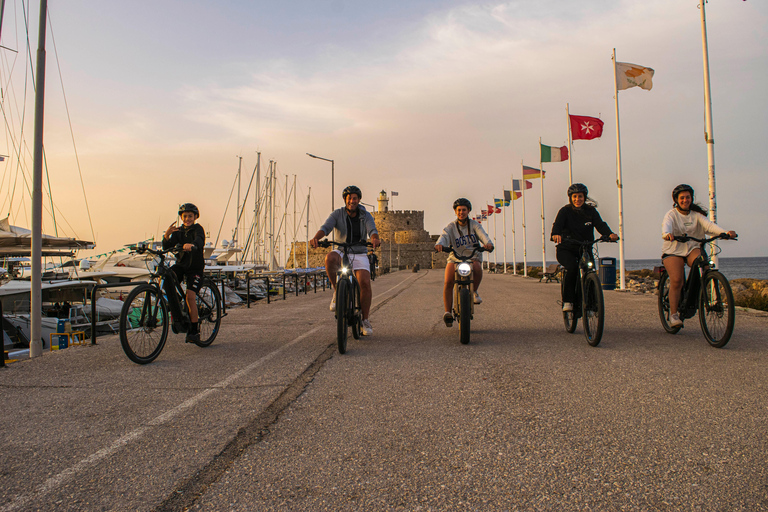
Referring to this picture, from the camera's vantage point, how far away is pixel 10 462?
8.98 ft

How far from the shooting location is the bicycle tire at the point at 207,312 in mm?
6375

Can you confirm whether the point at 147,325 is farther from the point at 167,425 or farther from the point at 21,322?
the point at 21,322

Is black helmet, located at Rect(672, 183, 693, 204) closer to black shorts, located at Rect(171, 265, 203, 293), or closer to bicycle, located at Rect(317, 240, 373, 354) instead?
bicycle, located at Rect(317, 240, 373, 354)

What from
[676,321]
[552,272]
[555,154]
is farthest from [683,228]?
[555,154]

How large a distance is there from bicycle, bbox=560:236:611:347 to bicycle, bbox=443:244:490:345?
1.16 meters

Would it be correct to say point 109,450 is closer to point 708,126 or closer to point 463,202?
point 463,202

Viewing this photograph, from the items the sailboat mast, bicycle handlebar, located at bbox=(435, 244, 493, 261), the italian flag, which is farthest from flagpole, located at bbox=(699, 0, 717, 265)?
the sailboat mast

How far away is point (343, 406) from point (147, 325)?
2.95 m

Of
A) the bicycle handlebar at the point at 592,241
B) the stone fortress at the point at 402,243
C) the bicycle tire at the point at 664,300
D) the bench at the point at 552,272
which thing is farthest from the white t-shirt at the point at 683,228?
the stone fortress at the point at 402,243

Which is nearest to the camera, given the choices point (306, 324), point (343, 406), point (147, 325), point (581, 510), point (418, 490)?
point (581, 510)

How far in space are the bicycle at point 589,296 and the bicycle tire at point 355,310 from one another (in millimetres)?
2538

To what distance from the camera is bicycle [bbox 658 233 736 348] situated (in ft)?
17.8

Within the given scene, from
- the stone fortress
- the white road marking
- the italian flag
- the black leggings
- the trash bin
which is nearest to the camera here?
the white road marking

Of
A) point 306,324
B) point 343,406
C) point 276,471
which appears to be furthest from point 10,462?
point 306,324
